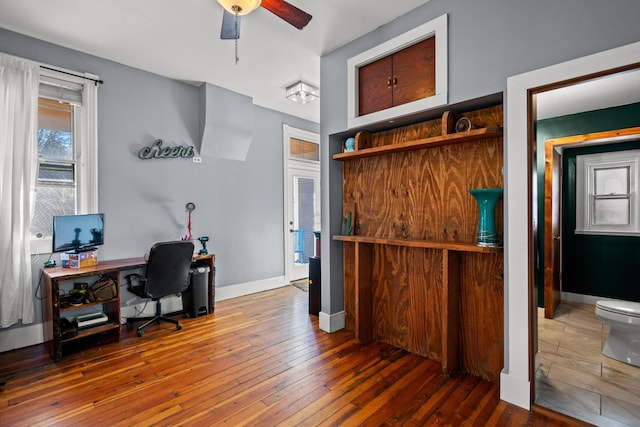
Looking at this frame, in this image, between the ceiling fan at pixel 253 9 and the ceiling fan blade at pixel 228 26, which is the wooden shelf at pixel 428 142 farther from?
the ceiling fan blade at pixel 228 26

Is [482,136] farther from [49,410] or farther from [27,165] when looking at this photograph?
[27,165]

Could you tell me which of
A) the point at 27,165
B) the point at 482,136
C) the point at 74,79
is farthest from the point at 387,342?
the point at 74,79

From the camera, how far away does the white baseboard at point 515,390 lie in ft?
6.36

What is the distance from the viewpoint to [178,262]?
3.21m

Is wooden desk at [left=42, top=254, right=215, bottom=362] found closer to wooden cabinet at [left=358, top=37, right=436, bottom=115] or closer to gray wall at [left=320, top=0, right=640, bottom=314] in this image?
gray wall at [left=320, top=0, right=640, bottom=314]

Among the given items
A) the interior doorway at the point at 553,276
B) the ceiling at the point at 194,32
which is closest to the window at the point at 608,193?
the interior doorway at the point at 553,276

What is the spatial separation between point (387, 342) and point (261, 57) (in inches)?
123

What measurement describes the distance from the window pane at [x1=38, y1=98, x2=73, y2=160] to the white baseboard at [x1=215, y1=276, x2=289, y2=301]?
2363 millimetres

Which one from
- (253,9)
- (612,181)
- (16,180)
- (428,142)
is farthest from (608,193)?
(16,180)

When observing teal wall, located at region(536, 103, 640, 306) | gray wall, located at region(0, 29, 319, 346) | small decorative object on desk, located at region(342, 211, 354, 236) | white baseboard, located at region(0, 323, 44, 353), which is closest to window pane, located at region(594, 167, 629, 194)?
teal wall, located at region(536, 103, 640, 306)

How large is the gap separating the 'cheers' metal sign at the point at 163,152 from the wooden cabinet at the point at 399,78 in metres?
2.31

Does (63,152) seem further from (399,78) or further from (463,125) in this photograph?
(463,125)

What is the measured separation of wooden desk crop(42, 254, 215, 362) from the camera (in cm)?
261

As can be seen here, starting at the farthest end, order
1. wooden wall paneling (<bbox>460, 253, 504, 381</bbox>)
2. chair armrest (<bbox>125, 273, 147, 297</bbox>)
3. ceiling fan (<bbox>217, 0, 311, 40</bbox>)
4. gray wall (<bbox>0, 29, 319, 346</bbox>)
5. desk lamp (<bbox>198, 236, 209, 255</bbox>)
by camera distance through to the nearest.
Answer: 1. desk lamp (<bbox>198, 236, 209, 255</bbox>)
2. gray wall (<bbox>0, 29, 319, 346</bbox>)
3. chair armrest (<bbox>125, 273, 147, 297</bbox>)
4. wooden wall paneling (<bbox>460, 253, 504, 381</bbox>)
5. ceiling fan (<bbox>217, 0, 311, 40</bbox>)
